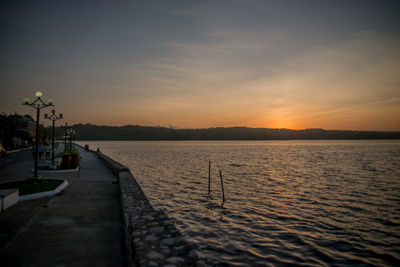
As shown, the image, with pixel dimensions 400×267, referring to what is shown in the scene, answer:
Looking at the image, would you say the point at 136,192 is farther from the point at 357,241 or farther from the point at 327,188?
the point at 327,188

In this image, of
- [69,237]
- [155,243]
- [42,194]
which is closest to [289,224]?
[155,243]

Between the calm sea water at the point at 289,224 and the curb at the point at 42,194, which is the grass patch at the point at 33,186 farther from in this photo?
the calm sea water at the point at 289,224

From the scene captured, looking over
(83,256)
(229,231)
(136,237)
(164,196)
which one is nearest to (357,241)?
(229,231)

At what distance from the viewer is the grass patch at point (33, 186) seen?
1190 centimetres

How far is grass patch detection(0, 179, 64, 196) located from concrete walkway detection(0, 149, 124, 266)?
165 centimetres

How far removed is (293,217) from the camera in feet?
41.8

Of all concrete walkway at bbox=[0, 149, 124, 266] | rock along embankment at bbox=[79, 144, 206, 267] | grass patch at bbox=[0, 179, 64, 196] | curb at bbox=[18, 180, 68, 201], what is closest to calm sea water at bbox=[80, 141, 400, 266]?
rock along embankment at bbox=[79, 144, 206, 267]

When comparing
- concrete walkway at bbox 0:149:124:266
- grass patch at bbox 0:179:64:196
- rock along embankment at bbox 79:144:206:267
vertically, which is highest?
rock along embankment at bbox 79:144:206:267

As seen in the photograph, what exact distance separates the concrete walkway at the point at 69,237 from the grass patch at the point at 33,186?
1.65 m

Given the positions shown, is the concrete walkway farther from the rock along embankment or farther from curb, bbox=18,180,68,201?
curb, bbox=18,180,68,201

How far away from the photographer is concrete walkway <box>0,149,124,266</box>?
5672 millimetres

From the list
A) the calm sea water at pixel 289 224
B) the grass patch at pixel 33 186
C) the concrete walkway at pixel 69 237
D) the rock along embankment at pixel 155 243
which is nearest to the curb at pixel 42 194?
the grass patch at pixel 33 186

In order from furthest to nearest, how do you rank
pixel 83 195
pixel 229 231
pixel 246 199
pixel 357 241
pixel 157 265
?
1. pixel 246 199
2. pixel 83 195
3. pixel 229 231
4. pixel 357 241
5. pixel 157 265

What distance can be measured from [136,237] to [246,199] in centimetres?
1257
